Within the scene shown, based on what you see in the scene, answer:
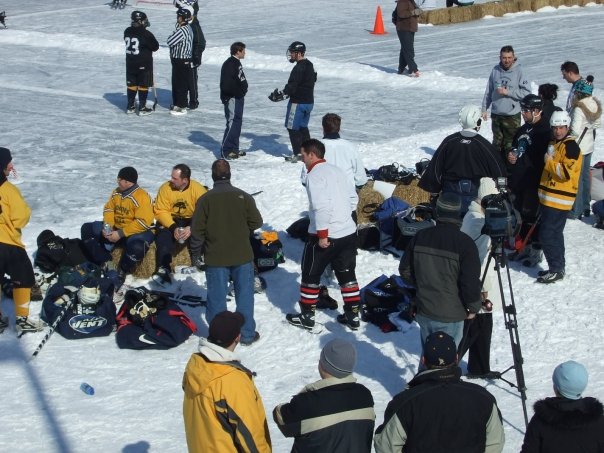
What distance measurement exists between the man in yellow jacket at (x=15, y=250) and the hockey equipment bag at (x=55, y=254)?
1.07 metres

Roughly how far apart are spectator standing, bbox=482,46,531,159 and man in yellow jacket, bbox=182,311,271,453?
26.0 ft

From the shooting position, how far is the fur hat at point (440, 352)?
16.2ft

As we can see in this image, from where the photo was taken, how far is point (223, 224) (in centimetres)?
796

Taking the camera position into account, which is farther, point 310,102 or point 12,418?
point 310,102

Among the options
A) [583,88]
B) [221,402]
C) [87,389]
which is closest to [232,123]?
[583,88]

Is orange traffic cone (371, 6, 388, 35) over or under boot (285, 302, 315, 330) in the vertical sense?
over

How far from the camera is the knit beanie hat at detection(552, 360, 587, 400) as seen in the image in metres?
4.71

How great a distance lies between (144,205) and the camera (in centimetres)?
970

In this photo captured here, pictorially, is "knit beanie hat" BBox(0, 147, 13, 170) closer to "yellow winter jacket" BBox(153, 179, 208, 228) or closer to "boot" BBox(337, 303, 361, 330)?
"yellow winter jacket" BBox(153, 179, 208, 228)

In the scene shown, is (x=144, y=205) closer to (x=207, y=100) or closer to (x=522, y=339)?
(x=522, y=339)

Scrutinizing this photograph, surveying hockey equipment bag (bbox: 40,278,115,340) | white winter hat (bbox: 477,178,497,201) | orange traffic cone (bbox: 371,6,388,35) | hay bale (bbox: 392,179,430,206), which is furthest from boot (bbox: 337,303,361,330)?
orange traffic cone (bbox: 371,6,388,35)

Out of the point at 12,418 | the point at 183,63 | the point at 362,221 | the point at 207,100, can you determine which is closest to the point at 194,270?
the point at 362,221

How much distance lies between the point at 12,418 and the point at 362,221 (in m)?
5.13

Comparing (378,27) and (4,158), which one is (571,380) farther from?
(378,27)
